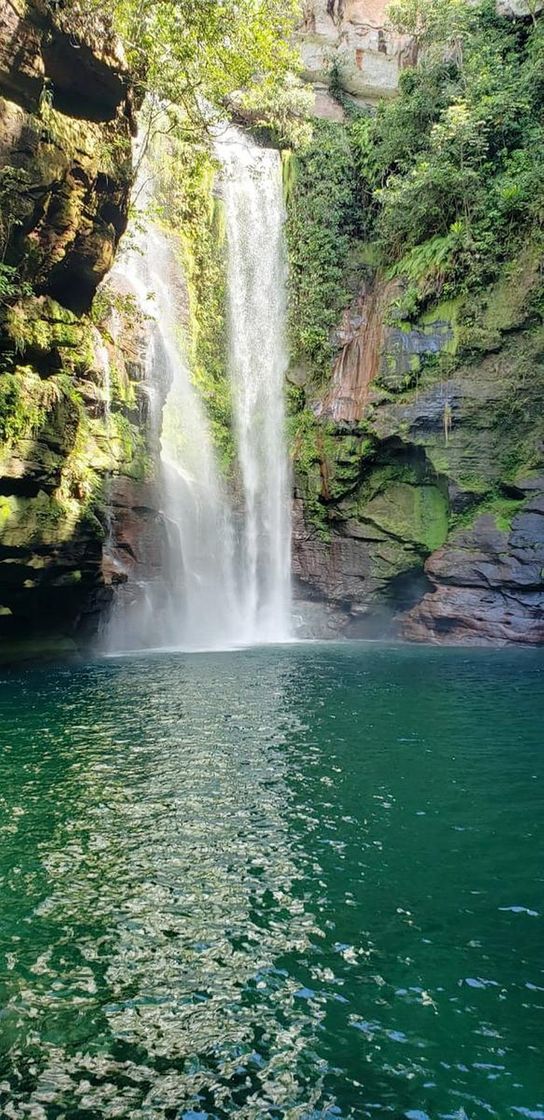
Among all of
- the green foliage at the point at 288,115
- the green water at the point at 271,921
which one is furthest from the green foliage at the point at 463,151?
the green water at the point at 271,921

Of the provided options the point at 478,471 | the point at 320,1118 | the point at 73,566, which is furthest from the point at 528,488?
the point at 320,1118

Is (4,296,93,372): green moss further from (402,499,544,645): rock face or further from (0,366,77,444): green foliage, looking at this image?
(402,499,544,645): rock face

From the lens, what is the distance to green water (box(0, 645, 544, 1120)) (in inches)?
127

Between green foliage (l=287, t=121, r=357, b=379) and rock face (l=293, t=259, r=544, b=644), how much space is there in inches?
60.6

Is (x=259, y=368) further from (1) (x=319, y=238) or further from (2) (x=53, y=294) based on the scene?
(2) (x=53, y=294)

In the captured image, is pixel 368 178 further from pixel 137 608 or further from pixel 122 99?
pixel 137 608

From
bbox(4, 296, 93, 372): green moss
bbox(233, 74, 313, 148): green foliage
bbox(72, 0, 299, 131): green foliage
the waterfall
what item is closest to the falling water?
the waterfall

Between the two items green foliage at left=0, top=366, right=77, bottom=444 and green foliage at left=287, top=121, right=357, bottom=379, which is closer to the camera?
green foliage at left=0, top=366, right=77, bottom=444

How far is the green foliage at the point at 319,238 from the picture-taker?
25.1 meters

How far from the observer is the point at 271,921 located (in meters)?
4.68

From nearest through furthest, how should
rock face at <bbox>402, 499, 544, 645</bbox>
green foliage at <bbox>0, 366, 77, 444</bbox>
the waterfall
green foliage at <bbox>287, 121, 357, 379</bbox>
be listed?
green foliage at <bbox>0, 366, 77, 444</bbox>, rock face at <bbox>402, 499, 544, 645</bbox>, the waterfall, green foliage at <bbox>287, 121, 357, 379</bbox>

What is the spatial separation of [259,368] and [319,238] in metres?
5.45

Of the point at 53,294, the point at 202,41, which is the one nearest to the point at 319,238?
the point at 202,41

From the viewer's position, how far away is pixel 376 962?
4.19 metres
